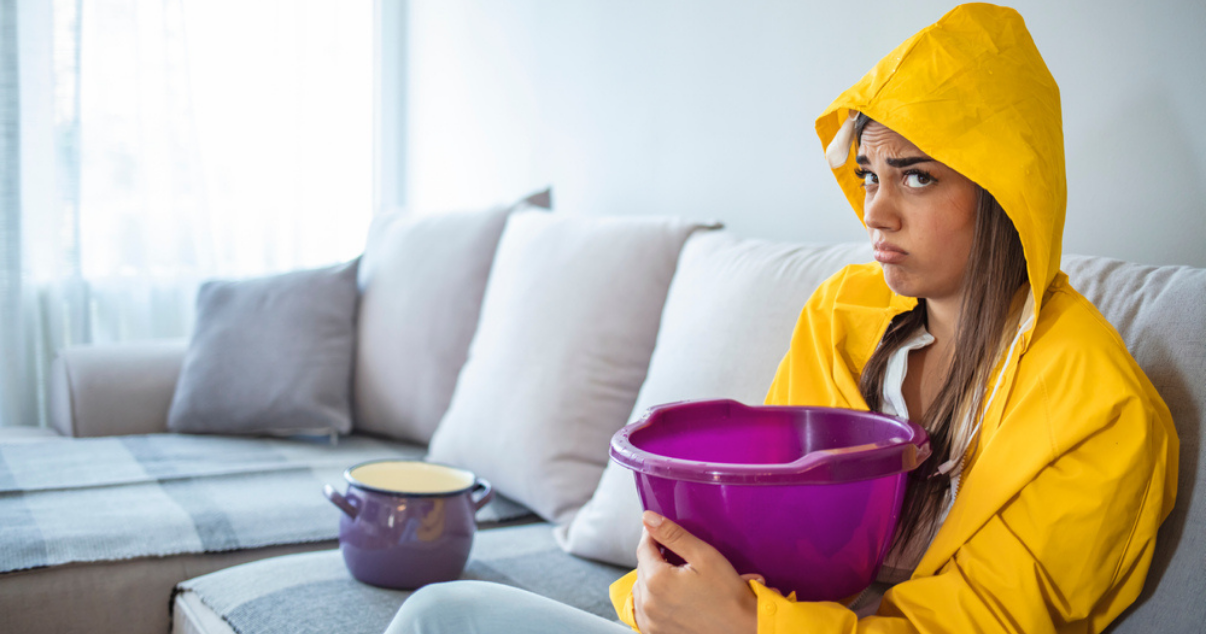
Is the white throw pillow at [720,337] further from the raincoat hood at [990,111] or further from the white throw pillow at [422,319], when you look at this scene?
the white throw pillow at [422,319]

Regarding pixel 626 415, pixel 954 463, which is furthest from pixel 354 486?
pixel 954 463

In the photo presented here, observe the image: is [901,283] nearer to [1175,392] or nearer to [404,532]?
[1175,392]

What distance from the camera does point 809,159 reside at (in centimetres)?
153

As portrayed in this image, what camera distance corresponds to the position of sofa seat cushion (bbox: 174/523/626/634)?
106 centimetres

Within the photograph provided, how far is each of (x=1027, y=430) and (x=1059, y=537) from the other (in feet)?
0.28

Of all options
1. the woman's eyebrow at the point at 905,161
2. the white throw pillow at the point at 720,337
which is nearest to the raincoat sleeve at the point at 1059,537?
the woman's eyebrow at the point at 905,161

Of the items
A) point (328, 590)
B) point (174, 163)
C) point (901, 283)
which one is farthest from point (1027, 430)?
point (174, 163)

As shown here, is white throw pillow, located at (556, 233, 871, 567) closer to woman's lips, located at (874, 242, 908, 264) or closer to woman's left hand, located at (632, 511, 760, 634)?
woman's lips, located at (874, 242, 908, 264)

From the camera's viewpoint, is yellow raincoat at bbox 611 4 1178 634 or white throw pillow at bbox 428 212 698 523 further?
white throw pillow at bbox 428 212 698 523

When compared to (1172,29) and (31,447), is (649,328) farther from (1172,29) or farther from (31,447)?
(31,447)

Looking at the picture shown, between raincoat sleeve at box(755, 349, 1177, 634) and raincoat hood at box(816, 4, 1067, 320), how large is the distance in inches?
5.0

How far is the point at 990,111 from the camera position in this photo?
0.79 meters

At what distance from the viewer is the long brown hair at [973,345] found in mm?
824

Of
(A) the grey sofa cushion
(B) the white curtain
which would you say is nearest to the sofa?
(A) the grey sofa cushion
